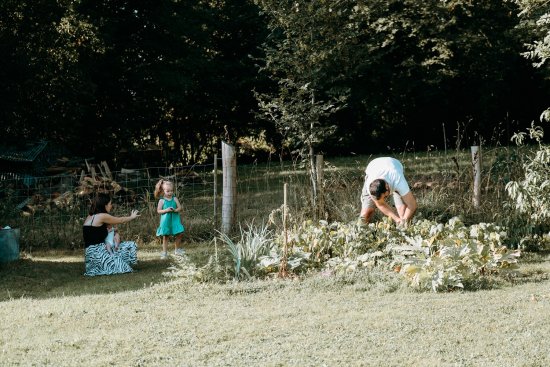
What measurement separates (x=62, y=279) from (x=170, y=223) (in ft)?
6.15

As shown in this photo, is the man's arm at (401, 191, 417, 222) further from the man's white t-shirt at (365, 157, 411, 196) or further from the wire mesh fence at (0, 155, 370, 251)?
the wire mesh fence at (0, 155, 370, 251)

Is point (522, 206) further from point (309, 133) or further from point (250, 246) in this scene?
point (309, 133)

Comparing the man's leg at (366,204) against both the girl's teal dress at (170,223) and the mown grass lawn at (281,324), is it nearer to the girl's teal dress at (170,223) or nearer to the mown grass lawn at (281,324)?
the mown grass lawn at (281,324)

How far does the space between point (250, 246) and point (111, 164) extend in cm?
1679

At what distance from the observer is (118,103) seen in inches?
974

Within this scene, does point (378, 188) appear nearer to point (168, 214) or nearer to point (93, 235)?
point (168, 214)

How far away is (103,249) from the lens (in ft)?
32.0

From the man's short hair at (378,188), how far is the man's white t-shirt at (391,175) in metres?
0.29

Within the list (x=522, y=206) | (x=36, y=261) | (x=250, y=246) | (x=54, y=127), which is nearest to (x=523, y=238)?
(x=522, y=206)

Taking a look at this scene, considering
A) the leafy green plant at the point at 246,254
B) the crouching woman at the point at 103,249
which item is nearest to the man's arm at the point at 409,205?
the leafy green plant at the point at 246,254

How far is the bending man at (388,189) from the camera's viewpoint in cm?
896

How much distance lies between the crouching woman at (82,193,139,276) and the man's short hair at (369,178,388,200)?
3122 millimetres

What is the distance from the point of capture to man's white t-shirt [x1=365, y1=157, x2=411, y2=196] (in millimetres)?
9219

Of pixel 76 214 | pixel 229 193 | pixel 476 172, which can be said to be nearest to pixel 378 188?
pixel 476 172
